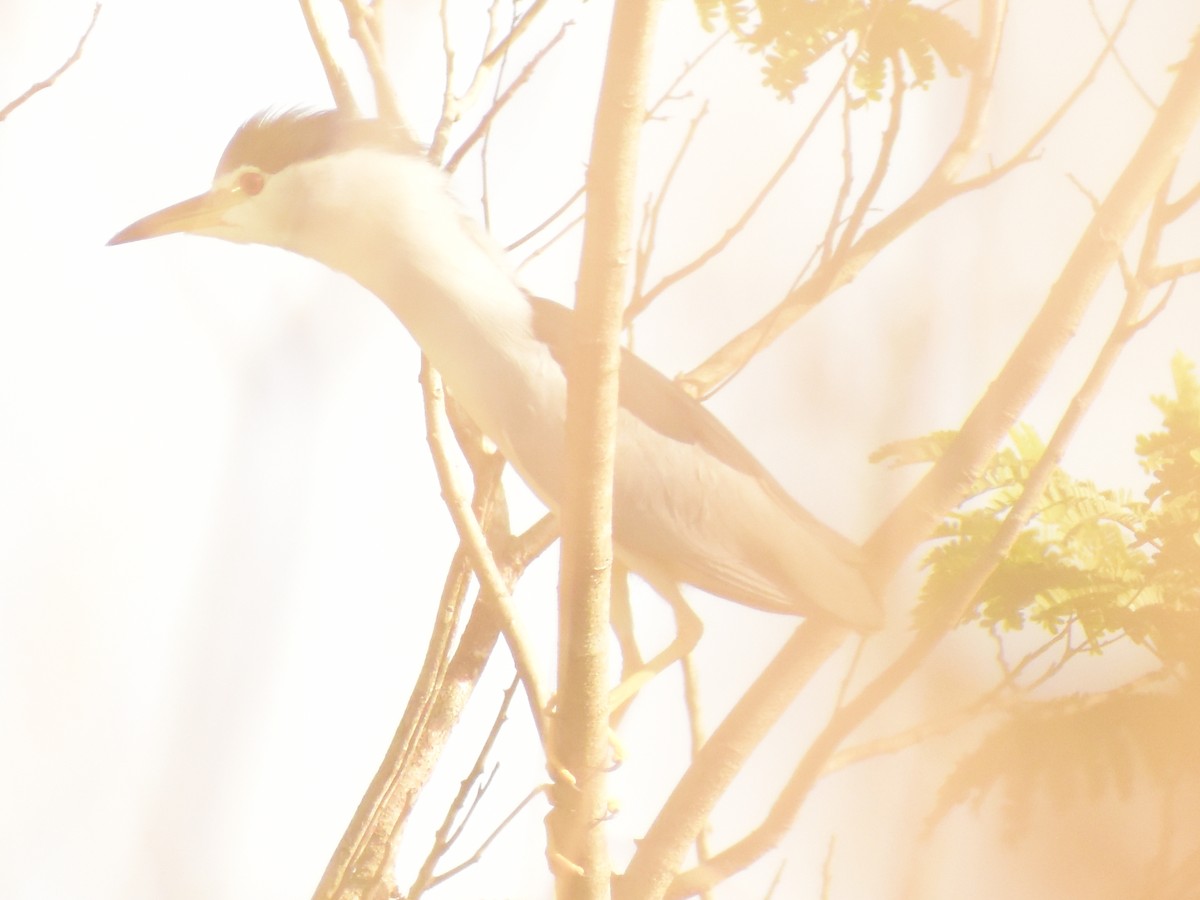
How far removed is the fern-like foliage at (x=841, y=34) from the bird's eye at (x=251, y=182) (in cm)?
31

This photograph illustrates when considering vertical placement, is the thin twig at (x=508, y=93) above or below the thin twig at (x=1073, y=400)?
above

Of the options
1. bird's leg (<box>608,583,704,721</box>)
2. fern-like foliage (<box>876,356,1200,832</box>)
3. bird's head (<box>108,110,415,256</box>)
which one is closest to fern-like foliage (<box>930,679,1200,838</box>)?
fern-like foliage (<box>876,356,1200,832</box>)

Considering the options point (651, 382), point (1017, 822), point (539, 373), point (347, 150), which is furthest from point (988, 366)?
point (347, 150)

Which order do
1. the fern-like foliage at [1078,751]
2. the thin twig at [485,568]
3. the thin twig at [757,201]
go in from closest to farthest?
the fern-like foliage at [1078,751], the thin twig at [757,201], the thin twig at [485,568]

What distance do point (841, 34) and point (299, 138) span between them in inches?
14.0

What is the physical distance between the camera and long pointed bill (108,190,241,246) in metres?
0.60

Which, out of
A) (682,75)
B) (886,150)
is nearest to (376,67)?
(682,75)

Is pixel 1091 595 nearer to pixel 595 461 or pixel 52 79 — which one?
pixel 595 461

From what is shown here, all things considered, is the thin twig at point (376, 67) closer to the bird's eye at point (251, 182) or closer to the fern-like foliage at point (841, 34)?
the bird's eye at point (251, 182)

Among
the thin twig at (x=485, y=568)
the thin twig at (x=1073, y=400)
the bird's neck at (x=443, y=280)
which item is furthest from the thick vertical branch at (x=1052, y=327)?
the bird's neck at (x=443, y=280)

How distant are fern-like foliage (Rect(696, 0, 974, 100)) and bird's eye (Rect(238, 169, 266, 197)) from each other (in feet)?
1.02

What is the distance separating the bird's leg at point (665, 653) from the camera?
492 millimetres

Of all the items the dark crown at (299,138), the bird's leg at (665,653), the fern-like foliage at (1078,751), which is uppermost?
the dark crown at (299,138)

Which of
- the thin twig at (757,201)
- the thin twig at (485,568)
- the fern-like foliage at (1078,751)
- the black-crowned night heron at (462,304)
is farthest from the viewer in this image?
the black-crowned night heron at (462,304)
